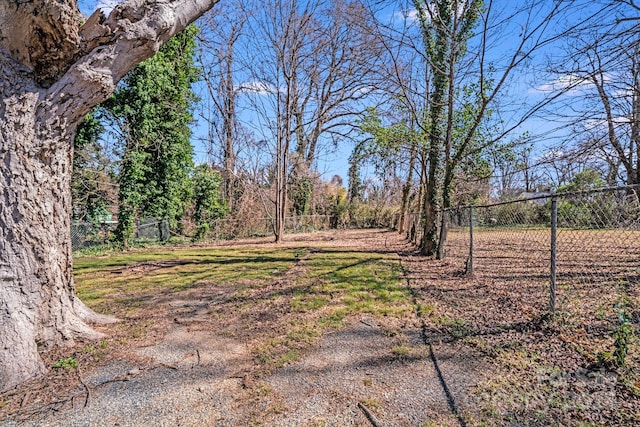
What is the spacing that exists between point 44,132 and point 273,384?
262cm

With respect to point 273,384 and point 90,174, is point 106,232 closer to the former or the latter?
point 90,174

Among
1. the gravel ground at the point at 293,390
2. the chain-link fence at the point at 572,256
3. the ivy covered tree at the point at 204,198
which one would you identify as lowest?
the gravel ground at the point at 293,390

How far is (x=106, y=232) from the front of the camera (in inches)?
467

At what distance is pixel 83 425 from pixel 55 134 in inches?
85.0

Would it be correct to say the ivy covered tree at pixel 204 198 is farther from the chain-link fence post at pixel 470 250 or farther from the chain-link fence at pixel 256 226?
the chain-link fence post at pixel 470 250

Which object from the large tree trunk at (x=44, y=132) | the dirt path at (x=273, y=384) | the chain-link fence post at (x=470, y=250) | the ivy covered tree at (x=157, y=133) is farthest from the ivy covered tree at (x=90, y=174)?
the chain-link fence post at (x=470, y=250)

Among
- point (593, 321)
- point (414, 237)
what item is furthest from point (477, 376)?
point (414, 237)

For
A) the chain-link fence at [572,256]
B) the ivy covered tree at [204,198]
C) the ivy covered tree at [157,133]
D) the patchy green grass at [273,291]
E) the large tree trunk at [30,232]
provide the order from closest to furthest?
the large tree trunk at [30,232] → the chain-link fence at [572,256] → the patchy green grass at [273,291] → the ivy covered tree at [157,133] → the ivy covered tree at [204,198]

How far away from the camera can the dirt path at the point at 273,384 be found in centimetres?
186

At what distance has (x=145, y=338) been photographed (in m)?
3.09

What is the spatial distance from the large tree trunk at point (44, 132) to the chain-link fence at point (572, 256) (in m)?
3.95

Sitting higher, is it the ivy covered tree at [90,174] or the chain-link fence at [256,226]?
the ivy covered tree at [90,174]

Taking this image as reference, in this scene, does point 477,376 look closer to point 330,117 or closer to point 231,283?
point 231,283

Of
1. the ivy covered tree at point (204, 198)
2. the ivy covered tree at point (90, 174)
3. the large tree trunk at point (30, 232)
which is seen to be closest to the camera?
the large tree trunk at point (30, 232)
